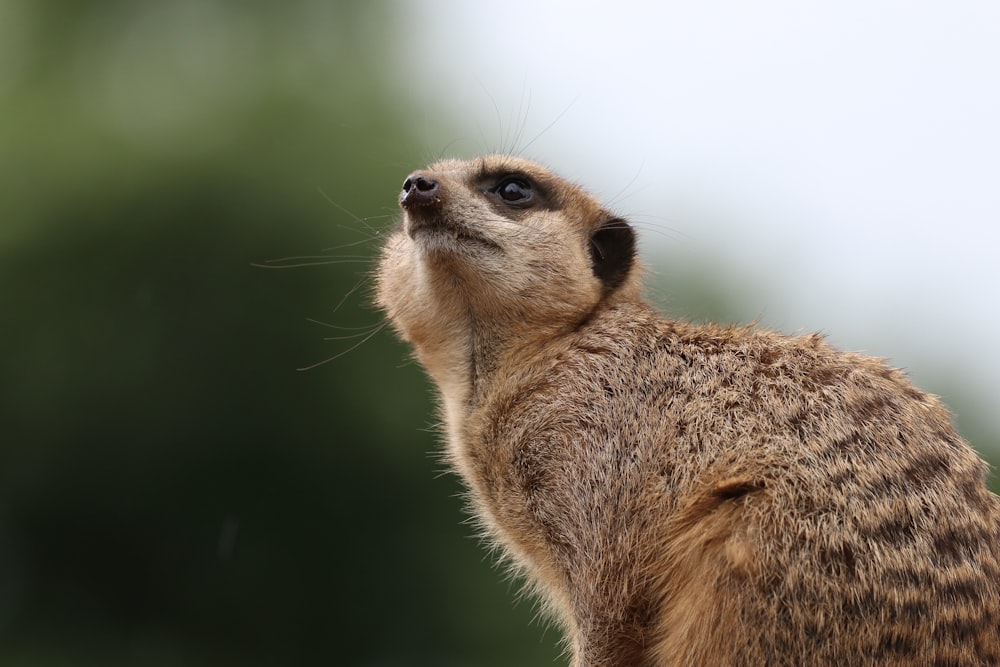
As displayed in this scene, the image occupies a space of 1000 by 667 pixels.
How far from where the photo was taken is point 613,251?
5871 mm

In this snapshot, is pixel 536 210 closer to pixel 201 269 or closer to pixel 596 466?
pixel 596 466

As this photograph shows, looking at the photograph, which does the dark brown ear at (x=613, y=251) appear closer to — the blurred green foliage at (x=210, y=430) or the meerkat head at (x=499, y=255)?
the meerkat head at (x=499, y=255)

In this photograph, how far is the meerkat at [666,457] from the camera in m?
4.10

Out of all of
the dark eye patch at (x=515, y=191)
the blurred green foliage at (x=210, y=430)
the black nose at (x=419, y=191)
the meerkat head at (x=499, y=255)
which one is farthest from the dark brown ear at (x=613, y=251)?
the blurred green foliage at (x=210, y=430)

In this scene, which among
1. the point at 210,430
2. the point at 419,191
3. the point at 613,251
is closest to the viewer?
the point at 419,191

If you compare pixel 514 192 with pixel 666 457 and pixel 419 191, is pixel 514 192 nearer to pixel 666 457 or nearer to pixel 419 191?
pixel 419 191

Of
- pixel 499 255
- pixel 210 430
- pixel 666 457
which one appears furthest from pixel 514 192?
pixel 210 430

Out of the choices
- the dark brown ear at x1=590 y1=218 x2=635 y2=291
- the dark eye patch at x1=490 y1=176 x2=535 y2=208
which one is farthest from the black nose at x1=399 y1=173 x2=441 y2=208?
the dark brown ear at x1=590 y1=218 x2=635 y2=291

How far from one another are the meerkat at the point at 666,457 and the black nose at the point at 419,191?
0.01 meters

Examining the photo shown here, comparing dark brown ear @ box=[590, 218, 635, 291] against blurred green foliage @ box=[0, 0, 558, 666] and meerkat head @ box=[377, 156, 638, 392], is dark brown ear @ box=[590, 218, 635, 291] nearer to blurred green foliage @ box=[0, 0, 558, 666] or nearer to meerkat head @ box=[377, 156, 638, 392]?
meerkat head @ box=[377, 156, 638, 392]

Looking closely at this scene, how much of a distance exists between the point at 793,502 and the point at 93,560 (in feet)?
46.8

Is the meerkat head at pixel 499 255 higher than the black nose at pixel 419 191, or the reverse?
the black nose at pixel 419 191

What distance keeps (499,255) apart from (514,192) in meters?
0.46

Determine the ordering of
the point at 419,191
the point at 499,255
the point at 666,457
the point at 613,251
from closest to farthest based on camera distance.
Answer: the point at 666,457 → the point at 419,191 → the point at 499,255 → the point at 613,251
